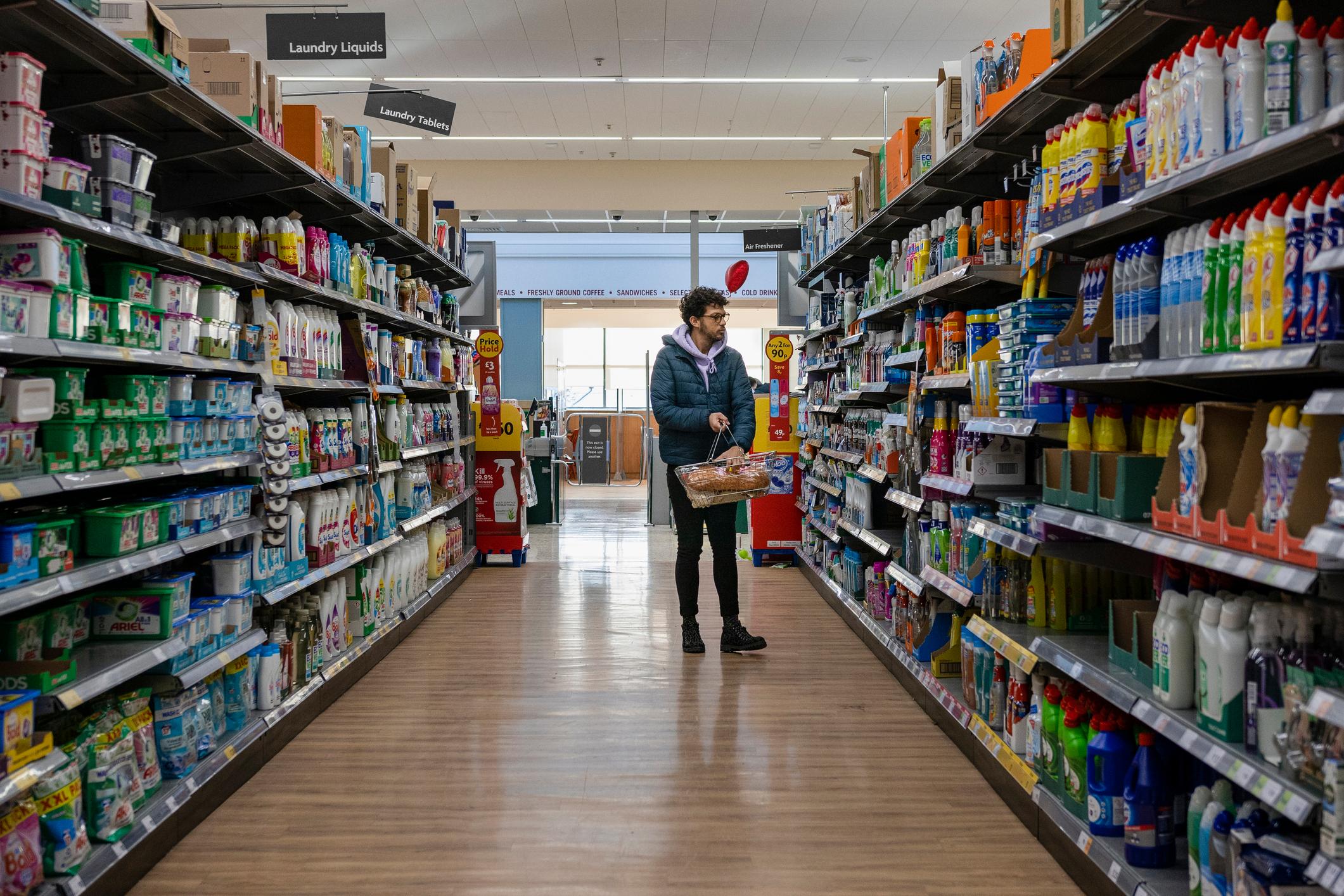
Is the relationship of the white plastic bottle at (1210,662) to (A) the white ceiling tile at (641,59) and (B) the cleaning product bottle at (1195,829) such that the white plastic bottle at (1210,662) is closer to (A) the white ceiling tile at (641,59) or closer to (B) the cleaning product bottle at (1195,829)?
(B) the cleaning product bottle at (1195,829)

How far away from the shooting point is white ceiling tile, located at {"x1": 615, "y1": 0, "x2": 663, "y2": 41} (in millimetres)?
8078

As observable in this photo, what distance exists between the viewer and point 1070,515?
282 cm

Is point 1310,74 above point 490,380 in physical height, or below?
above

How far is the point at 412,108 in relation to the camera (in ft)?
23.2

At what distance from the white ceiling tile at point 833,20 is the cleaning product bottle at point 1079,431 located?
613 cm

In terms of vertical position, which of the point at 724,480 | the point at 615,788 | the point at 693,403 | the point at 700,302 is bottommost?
the point at 615,788

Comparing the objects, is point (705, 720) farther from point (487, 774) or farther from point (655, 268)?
point (655, 268)

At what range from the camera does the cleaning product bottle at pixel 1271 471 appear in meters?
1.96

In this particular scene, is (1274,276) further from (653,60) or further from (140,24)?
(653,60)

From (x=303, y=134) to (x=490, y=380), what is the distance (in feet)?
13.3

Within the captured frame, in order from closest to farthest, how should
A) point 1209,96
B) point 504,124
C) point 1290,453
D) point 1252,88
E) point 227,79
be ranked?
point 1290,453
point 1252,88
point 1209,96
point 227,79
point 504,124

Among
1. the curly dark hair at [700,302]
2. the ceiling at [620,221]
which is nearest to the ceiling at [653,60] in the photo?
the ceiling at [620,221]

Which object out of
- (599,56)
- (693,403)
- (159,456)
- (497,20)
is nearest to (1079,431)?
(693,403)

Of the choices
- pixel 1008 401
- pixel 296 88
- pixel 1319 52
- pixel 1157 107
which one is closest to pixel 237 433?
pixel 1008 401
